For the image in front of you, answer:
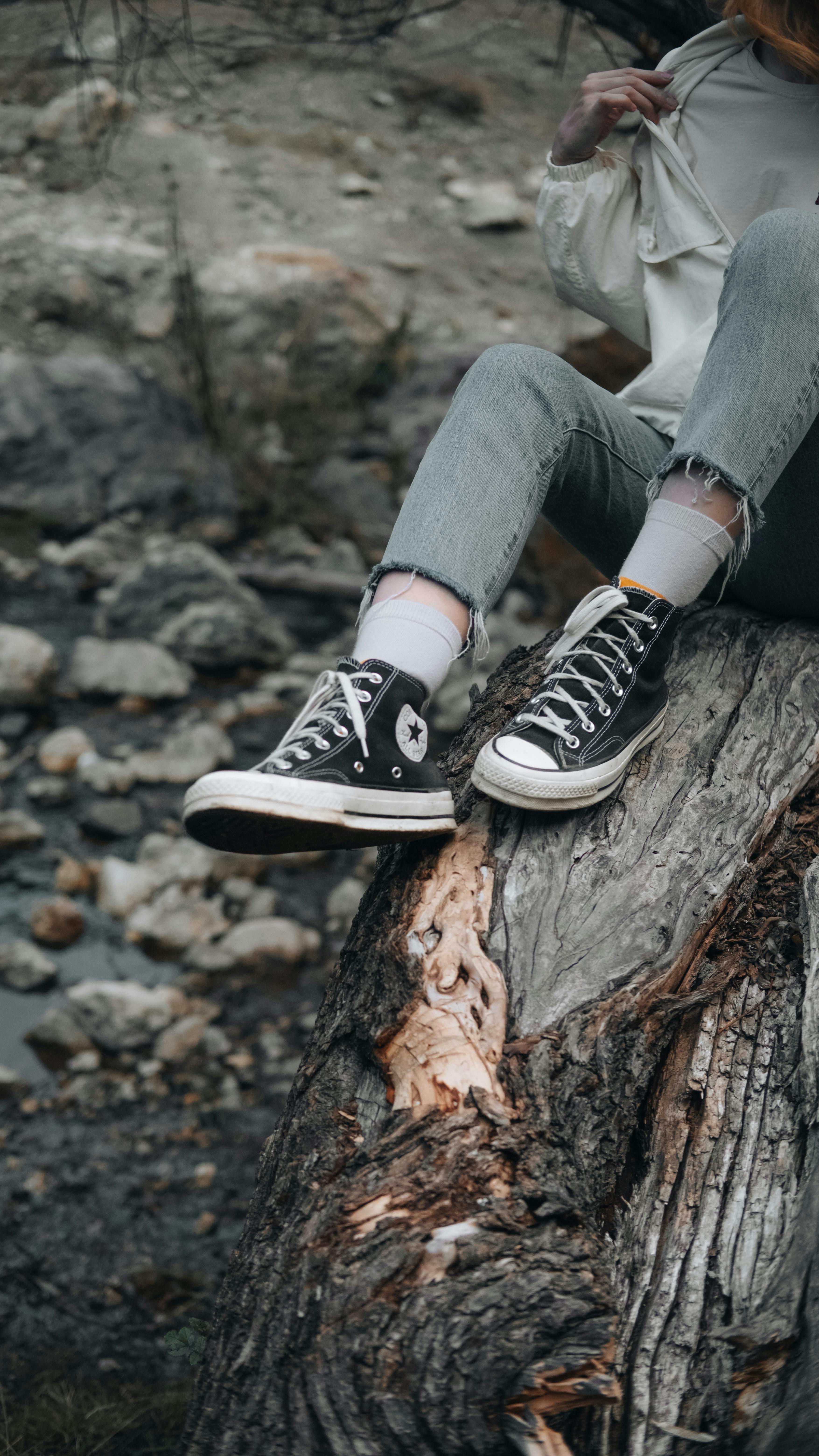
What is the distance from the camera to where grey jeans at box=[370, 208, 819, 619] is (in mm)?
1275

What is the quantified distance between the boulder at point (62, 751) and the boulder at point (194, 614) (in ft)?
2.06

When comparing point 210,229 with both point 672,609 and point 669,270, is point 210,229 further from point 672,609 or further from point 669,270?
point 672,609

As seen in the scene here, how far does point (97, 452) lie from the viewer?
4723 millimetres

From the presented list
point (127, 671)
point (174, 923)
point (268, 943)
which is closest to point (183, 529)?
point (127, 671)

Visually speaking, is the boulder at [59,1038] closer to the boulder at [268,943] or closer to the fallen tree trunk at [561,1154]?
the boulder at [268,943]

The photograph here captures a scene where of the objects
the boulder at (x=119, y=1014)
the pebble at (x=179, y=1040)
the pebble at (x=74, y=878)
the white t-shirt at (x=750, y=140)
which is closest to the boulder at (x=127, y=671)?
the pebble at (x=74, y=878)

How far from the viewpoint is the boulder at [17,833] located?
9.97 ft

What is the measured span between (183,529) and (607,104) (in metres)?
3.42

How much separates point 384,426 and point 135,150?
9.72 ft

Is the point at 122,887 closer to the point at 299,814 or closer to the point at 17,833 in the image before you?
the point at 17,833

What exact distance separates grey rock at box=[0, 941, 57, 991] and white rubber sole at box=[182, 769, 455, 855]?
1.63m

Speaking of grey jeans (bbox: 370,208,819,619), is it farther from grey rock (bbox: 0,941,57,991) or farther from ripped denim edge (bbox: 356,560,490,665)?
grey rock (bbox: 0,941,57,991)

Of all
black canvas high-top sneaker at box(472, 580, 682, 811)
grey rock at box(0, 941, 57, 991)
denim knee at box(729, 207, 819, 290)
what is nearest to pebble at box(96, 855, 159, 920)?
grey rock at box(0, 941, 57, 991)

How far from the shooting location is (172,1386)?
160cm
